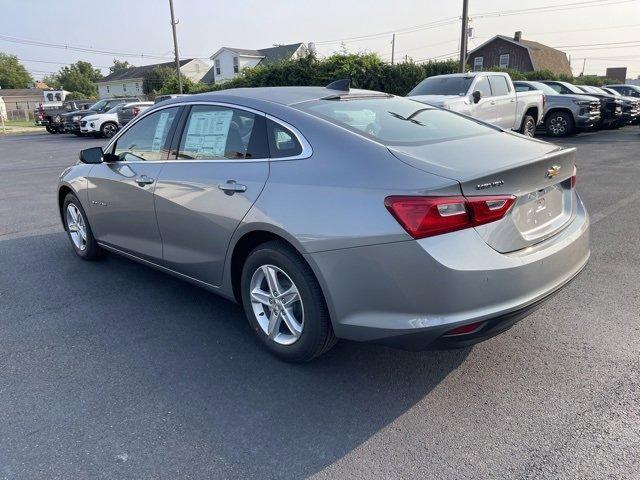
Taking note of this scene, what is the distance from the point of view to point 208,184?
135 inches

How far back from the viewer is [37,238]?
6.21 metres

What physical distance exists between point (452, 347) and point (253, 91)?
233 centimetres

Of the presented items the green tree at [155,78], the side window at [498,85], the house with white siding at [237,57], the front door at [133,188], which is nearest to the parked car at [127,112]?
the side window at [498,85]

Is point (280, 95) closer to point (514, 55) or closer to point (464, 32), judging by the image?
point (464, 32)

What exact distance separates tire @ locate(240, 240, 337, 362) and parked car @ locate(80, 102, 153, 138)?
854 inches

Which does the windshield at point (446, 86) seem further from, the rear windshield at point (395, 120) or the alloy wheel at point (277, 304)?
the alloy wheel at point (277, 304)

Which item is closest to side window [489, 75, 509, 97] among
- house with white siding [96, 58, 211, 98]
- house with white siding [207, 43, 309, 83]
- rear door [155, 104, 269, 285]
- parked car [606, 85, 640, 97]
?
rear door [155, 104, 269, 285]

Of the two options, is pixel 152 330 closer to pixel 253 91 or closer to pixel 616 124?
pixel 253 91

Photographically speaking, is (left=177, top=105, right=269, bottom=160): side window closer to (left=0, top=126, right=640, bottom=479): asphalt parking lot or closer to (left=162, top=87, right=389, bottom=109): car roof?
(left=162, top=87, right=389, bottom=109): car roof

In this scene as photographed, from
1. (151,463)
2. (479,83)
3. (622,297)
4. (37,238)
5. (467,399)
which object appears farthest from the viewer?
(479,83)

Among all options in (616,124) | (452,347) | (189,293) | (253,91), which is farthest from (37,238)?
(616,124)

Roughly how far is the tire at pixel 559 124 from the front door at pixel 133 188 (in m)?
15.9

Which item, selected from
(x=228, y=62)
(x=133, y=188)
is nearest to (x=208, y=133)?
(x=133, y=188)

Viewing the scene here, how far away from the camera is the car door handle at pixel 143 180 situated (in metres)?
3.95
